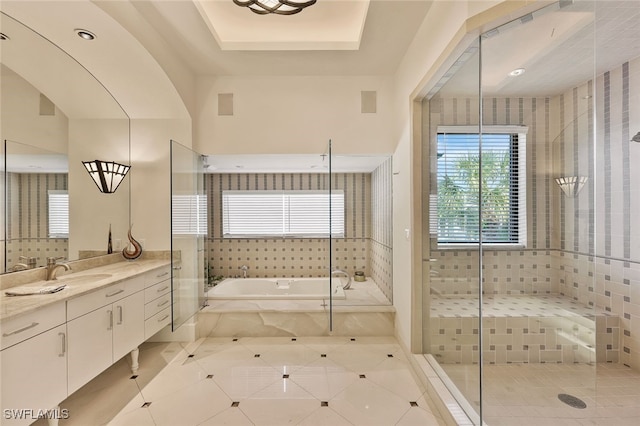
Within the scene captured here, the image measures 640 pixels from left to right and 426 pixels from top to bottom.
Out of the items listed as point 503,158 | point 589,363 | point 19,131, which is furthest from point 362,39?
point 589,363

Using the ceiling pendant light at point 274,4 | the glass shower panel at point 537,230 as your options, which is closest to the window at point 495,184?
the glass shower panel at point 537,230

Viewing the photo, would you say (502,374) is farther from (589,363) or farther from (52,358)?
(52,358)

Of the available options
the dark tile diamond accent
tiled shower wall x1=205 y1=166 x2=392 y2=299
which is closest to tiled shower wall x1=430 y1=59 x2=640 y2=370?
the dark tile diamond accent

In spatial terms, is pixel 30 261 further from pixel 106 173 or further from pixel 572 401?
pixel 572 401

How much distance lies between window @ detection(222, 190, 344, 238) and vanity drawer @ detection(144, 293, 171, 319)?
1.80 metres

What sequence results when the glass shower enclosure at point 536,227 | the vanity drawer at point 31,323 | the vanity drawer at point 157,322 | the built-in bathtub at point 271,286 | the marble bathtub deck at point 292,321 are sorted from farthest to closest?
the built-in bathtub at point 271,286, the marble bathtub deck at point 292,321, the vanity drawer at point 157,322, the glass shower enclosure at point 536,227, the vanity drawer at point 31,323

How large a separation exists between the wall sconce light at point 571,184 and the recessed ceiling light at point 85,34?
380 cm

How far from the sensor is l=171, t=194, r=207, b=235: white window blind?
8.23 ft

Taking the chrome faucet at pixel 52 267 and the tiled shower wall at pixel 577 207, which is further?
the chrome faucet at pixel 52 267

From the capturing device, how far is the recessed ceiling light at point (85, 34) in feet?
6.68

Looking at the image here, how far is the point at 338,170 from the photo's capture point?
3865 mm

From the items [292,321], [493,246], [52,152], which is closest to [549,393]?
[493,246]

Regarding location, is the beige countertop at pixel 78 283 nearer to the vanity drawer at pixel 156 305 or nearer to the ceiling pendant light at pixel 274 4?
the vanity drawer at pixel 156 305

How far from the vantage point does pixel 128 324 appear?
2240mm
